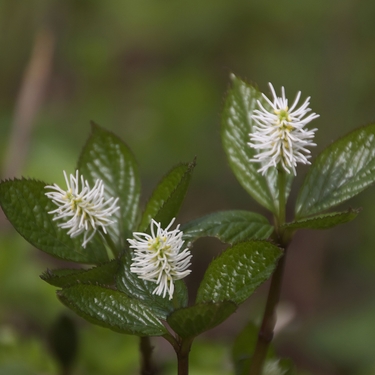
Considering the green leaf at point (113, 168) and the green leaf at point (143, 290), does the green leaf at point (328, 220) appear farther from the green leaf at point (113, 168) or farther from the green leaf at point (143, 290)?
the green leaf at point (113, 168)

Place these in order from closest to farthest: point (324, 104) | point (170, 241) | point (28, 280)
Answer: point (170, 241) < point (28, 280) < point (324, 104)

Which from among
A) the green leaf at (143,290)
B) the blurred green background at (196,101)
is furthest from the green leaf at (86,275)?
the blurred green background at (196,101)

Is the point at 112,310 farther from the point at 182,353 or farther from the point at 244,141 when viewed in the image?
the point at 244,141

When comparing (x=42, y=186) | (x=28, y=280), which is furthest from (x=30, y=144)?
(x=42, y=186)

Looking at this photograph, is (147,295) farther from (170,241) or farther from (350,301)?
(350,301)

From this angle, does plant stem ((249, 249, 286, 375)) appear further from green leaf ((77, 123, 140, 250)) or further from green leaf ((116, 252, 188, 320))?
green leaf ((77, 123, 140, 250))

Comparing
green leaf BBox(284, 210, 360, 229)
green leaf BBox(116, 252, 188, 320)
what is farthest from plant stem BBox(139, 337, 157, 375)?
green leaf BBox(284, 210, 360, 229)
